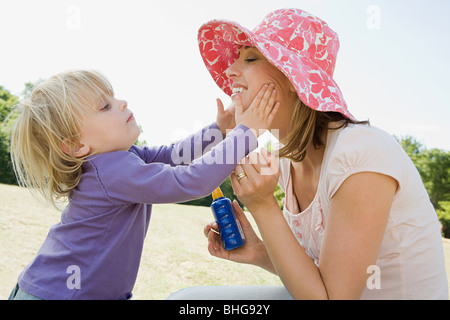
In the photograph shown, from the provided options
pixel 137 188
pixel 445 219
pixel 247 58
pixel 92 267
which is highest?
pixel 247 58

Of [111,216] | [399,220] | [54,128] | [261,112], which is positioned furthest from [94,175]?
[399,220]

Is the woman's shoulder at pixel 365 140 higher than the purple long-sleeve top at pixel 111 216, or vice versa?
the woman's shoulder at pixel 365 140

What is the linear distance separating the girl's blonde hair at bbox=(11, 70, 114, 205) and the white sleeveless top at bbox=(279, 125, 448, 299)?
1298 millimetres

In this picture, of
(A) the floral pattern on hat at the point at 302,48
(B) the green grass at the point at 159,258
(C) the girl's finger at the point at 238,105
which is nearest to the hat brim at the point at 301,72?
(A) the floral pattern on hat at the point at 302,48

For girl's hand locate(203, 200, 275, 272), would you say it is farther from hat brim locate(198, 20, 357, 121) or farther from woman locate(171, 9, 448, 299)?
hat brim locate(198, 20, 357, 121)

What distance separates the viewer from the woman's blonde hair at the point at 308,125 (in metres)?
1.99

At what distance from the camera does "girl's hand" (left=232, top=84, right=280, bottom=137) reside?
6.35 feet

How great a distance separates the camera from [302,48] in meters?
1.99

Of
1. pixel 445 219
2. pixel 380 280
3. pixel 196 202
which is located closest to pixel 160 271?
pixel 380 280

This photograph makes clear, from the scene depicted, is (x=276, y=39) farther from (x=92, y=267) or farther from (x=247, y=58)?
(x=92, y=267)

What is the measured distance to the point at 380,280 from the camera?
1.76 metres

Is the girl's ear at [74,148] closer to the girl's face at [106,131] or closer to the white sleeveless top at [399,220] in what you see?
the girl's face at [106,131]

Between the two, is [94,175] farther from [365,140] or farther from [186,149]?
[365,140]
